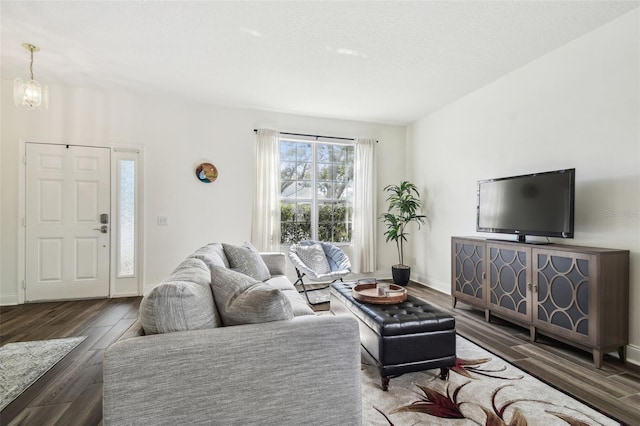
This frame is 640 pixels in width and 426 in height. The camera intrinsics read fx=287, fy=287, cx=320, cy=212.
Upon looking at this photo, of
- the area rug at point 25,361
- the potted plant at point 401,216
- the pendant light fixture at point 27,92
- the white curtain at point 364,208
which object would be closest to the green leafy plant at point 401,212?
the potted plant at point 401,216

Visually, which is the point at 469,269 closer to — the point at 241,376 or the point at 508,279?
the point at 508,279

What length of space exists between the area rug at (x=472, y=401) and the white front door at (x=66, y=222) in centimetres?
389

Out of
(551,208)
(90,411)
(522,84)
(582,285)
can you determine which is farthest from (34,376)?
(522,84)

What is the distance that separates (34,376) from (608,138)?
16.1 feet

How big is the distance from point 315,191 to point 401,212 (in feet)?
4.91

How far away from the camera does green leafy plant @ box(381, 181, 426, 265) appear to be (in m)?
4.70

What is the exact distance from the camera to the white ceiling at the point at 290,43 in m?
2.35

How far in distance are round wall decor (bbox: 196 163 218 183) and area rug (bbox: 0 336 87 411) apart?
235cm

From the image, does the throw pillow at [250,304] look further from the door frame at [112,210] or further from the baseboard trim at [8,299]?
the baseboard trim at [8,299]

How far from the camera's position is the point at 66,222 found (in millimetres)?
3814

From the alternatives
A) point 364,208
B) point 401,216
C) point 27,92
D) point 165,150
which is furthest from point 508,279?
point 27,92

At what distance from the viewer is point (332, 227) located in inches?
196

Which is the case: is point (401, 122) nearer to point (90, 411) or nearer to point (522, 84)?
point (522, 84)

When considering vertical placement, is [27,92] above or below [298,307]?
above
